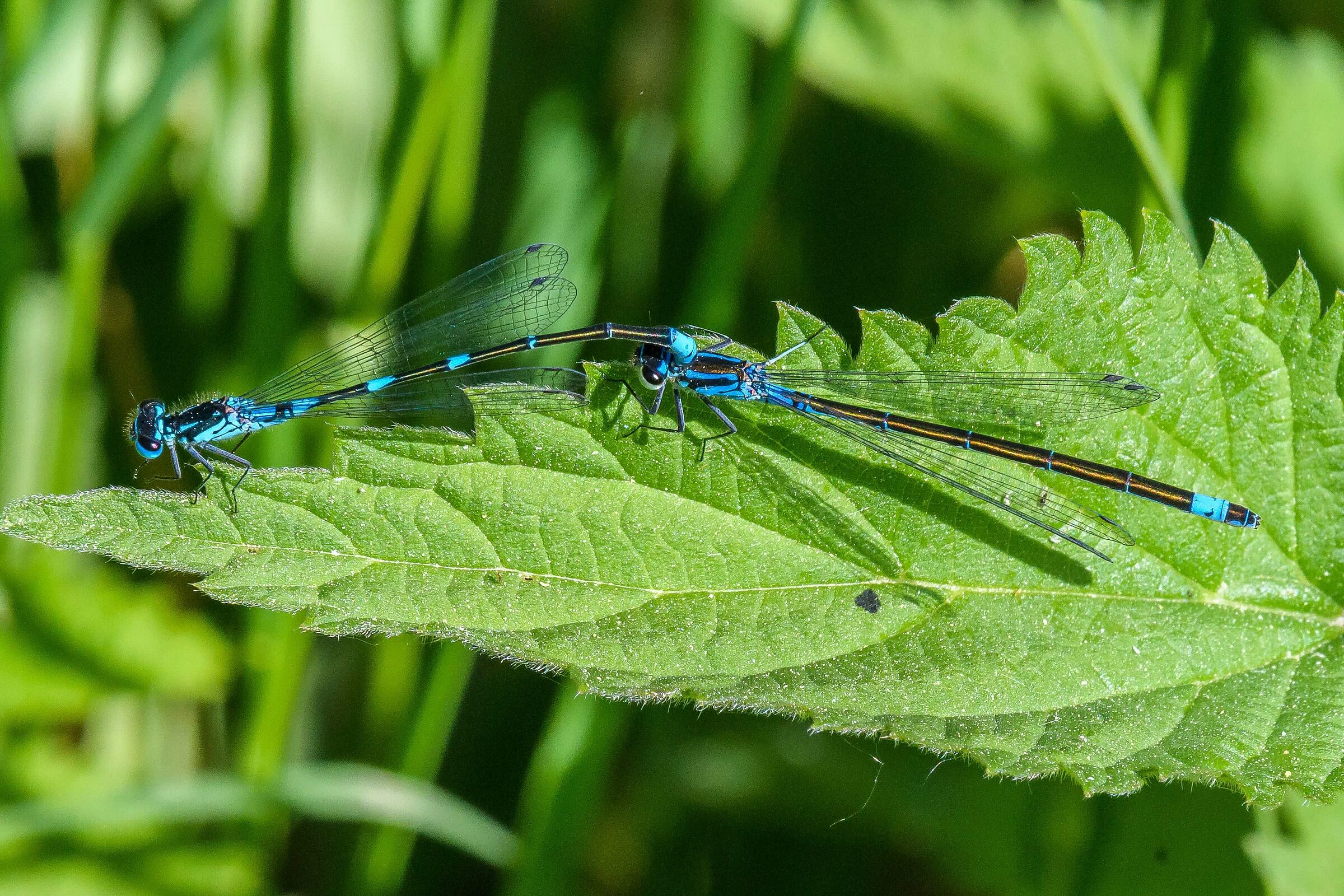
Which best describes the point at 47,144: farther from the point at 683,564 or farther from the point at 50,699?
the point at 683,564

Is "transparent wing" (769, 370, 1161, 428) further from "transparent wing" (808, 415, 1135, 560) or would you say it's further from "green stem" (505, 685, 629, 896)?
"green stem" (505, 685, 629, 896)

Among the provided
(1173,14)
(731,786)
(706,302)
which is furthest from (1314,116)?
(731,786)

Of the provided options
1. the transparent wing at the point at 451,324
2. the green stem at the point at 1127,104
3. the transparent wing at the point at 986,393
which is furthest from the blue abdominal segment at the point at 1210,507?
the transparent wing at the point at 451,324

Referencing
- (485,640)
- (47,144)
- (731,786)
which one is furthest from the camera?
(47,144)

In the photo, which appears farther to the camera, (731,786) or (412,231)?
(412,231)

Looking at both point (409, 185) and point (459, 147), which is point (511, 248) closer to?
point (459, 147)

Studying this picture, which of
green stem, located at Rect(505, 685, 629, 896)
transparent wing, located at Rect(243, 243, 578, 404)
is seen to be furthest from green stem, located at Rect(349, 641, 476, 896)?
transparent wing, located at Rect(243, 243, 578, 404)

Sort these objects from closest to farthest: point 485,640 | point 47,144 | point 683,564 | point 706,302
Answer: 1. point 485,640
2. point 683,564
3. point 706,302
4. point 47,144

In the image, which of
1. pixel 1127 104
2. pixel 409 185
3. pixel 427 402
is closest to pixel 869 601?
pixel 1127 104
